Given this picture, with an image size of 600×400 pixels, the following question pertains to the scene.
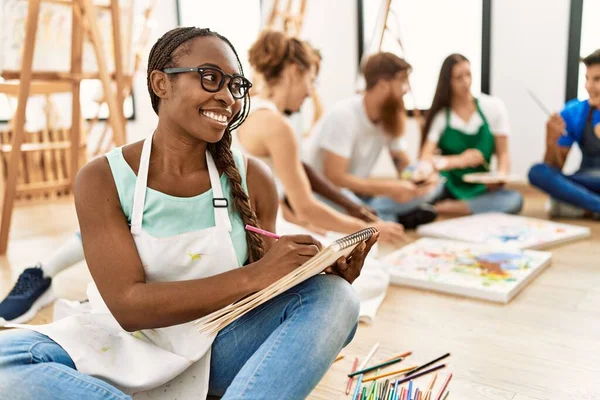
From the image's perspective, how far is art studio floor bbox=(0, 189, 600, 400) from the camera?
130cm

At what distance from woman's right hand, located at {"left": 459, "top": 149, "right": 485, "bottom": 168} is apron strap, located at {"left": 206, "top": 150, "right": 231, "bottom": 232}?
2081mm

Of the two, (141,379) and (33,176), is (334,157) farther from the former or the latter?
(33,176)

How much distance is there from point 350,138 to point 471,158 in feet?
2.50

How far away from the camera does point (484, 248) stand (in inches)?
88.4

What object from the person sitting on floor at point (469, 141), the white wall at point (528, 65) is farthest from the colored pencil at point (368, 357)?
the white wall at point (528, 65)

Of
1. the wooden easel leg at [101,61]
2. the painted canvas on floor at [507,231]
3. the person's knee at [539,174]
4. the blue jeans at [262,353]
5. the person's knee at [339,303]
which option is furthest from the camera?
the person's knee at [539,174]

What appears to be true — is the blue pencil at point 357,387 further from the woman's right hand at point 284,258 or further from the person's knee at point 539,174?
the person's knee at point 539,174

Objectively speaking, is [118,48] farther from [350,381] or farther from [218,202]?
[350,381]

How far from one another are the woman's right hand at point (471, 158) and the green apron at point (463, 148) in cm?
3

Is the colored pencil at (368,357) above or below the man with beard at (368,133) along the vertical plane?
below

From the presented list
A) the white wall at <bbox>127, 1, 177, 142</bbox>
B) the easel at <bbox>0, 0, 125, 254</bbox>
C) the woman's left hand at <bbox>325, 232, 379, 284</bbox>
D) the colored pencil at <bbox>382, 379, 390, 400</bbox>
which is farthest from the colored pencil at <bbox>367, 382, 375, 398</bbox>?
the white wall at <bbox>127, 1, 177, 142</bbox>

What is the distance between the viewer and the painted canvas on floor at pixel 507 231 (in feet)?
7.95

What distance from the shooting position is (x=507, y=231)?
8.39ft

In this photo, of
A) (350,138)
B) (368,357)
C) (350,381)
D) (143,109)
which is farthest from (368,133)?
(143,109)
